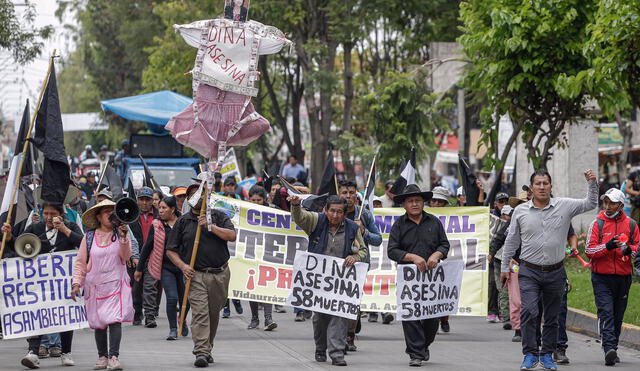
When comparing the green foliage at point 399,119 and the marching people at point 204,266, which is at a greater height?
the green foliage at point 399,119

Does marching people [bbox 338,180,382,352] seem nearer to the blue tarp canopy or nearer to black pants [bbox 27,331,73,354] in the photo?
black pants [bbox 27,331,73,354]

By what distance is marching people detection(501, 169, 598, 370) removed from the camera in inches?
413

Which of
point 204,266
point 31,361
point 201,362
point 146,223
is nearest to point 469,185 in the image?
point 146,223

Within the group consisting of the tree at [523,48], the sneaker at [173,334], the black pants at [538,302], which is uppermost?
the tree at [523,48]

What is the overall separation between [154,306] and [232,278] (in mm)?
1220

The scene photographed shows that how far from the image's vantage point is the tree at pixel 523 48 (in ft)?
61.5

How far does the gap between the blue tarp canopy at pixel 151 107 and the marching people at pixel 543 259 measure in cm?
1775

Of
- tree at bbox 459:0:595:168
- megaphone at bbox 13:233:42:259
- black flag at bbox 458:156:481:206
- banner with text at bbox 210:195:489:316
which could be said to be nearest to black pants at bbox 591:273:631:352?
banner with text at bbox 210:195:489:316

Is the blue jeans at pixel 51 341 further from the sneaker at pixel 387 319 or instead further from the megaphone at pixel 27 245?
the sneaker at pixel 387 319

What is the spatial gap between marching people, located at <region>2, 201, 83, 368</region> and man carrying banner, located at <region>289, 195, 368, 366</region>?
218 centimetres

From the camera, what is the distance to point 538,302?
10.7 m

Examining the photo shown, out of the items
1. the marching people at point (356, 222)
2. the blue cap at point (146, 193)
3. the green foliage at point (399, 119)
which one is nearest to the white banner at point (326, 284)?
the marching people at point (356, 222)

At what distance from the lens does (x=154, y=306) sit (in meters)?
14.5

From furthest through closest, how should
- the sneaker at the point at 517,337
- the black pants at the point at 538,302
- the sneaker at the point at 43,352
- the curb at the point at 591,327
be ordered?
the sneaker at the point at 517,337, the curb at the point at 591,327, the sneaker at the point at 43,352, the black pants at the point at 538,302
